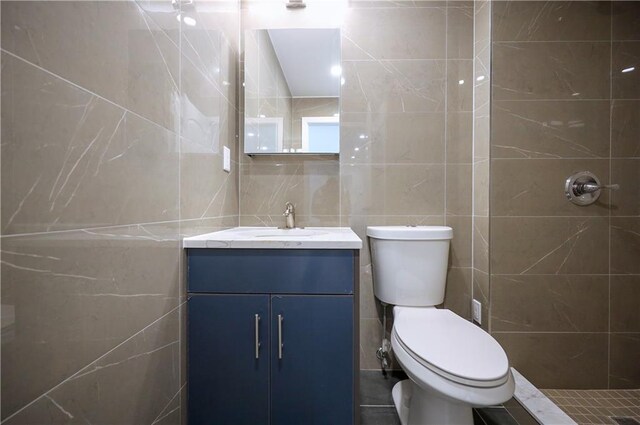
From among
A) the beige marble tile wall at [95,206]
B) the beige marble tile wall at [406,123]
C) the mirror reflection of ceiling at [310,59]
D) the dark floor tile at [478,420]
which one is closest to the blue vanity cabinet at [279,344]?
the beige marble tile wall at [95,206]

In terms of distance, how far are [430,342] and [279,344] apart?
0.55 m

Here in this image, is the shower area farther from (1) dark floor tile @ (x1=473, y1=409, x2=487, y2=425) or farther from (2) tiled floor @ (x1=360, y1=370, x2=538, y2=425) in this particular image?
(1) dark floor tile @ (x1=473, y1=409, x2=487, y2=425)

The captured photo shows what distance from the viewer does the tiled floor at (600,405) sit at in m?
1.22

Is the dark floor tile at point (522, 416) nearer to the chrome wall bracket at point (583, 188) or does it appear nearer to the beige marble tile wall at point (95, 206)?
the chrome wall bracket at point (583, 188)

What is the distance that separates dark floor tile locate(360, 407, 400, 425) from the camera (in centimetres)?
127

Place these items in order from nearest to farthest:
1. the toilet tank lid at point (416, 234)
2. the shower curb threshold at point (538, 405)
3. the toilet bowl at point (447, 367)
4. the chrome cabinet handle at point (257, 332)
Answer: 1. the toilet bowl at point (447, 367)
2. the chrome cabinet handle at point (257, 332)
3. the shower curb threshold at point (538, 405)
4. the toilet tank lid at point (416, 234)

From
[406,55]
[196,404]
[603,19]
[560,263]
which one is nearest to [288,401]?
[196,404]

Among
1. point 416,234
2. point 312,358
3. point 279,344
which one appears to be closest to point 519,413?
point 416,234

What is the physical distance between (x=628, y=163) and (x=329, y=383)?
174cm

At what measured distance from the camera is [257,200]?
5.34ft

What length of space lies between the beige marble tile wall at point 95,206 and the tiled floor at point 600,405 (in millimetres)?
1679

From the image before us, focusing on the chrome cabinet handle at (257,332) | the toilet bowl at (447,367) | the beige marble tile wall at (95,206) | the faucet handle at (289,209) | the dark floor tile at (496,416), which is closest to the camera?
the beige marble tile wall at (95,206)

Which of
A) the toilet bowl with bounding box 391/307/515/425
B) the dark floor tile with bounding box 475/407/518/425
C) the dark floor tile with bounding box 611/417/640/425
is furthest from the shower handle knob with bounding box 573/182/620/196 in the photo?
the dark floor tile with bounding box 475/407/518/425

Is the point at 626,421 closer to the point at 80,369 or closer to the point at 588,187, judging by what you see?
the point at 588,187
